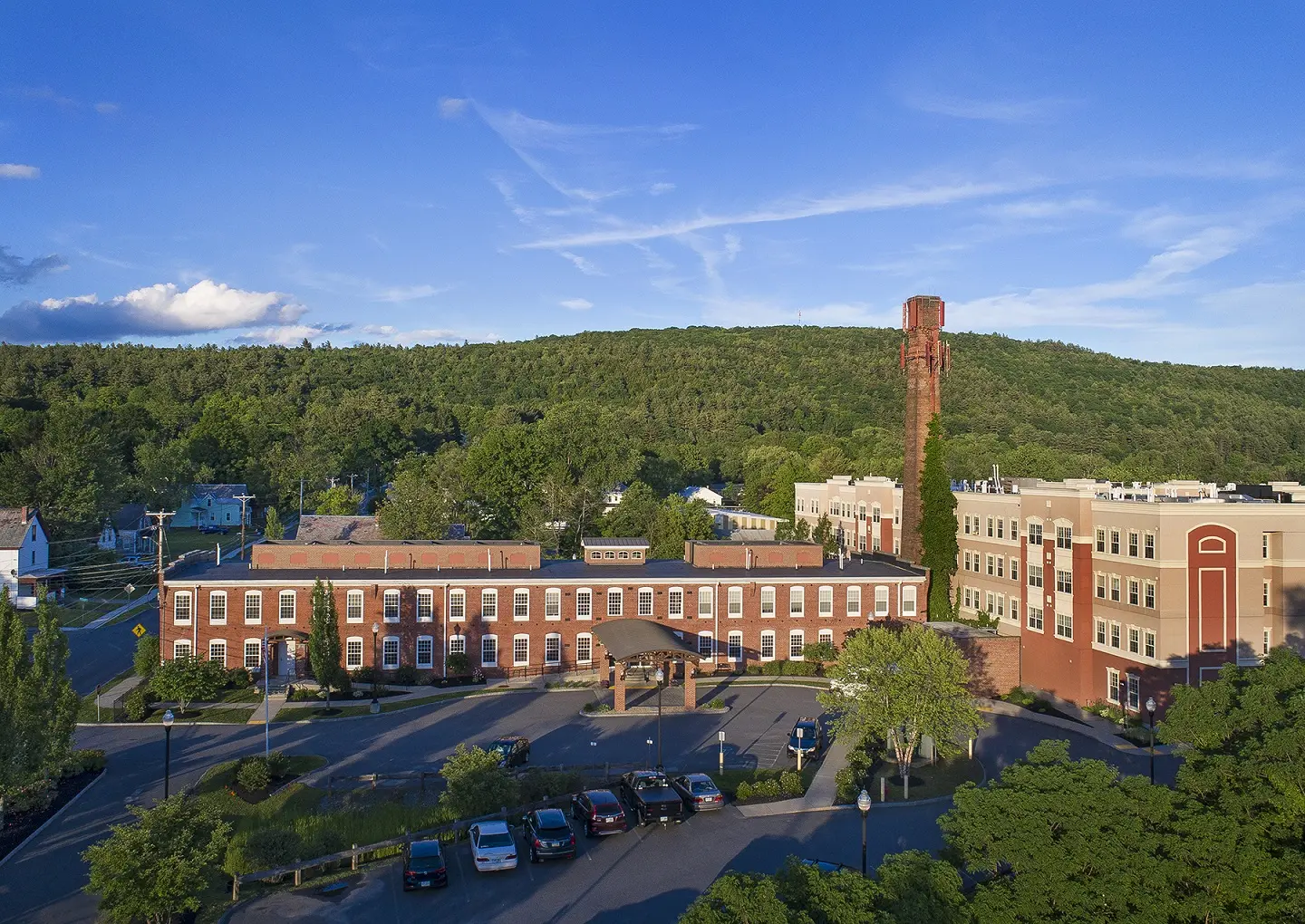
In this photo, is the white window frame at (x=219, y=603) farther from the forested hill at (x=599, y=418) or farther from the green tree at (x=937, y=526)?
the forested hill at (x=599, y=418)

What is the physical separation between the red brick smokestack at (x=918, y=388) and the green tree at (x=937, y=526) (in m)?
0.59

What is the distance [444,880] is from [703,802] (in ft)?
28.4

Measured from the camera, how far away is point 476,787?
26625 mm

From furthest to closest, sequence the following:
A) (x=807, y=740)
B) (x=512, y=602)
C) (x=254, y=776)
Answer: (x=512, y=602)
(x=807, y=740)
(x=254, y=776)

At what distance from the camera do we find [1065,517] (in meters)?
43.9

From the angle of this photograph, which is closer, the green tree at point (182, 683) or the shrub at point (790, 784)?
the shrub at point (790, 784)

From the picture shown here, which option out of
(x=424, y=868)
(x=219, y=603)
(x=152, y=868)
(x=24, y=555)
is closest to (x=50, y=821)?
(x=152, y=868)

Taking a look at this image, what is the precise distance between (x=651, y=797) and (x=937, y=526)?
30.9 metres

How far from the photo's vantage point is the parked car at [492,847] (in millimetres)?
23391

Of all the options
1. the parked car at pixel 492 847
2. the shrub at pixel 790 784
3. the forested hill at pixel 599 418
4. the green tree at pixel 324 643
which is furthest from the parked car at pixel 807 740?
the forested hill at pixel 599 418

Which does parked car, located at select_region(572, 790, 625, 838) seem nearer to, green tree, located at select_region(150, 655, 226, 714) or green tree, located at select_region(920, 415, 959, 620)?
green tree, located at select_region(150, 655, 226, 714)

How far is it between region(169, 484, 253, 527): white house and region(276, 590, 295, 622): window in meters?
70.5

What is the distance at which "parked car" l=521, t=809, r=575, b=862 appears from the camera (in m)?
24.1

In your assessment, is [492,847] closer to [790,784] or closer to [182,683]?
[790,784]
